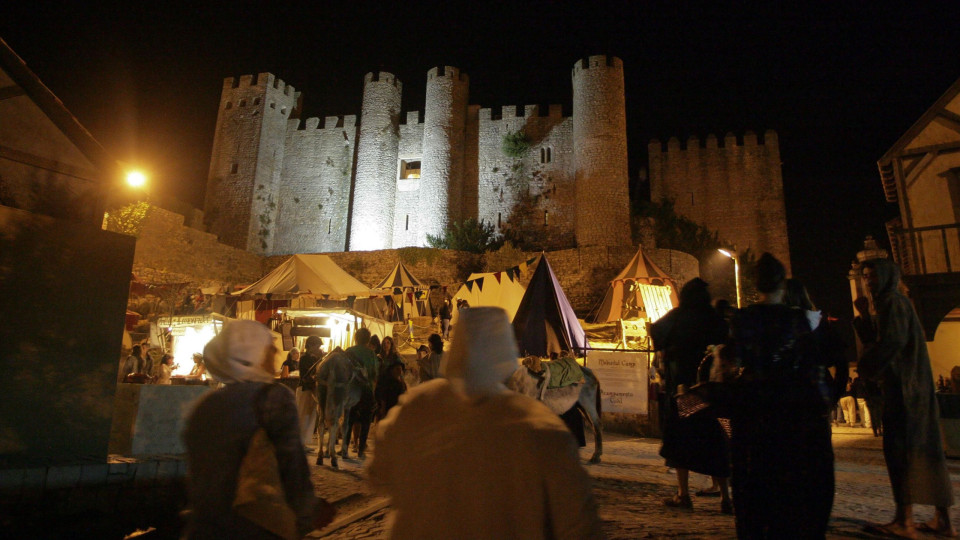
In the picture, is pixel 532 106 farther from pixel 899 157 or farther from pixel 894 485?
pixel 894 485

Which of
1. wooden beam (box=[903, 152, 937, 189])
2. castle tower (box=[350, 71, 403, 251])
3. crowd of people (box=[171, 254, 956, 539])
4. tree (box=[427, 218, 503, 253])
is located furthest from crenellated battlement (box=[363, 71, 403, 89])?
crowd of people (box=[171, 254, 956, 539])

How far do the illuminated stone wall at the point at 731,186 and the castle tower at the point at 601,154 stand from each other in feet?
23.5

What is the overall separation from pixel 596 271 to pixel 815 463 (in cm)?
2120

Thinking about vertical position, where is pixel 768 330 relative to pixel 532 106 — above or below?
below

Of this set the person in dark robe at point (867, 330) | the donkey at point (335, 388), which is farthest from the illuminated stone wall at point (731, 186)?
the person in dark robe at point (867, 330)

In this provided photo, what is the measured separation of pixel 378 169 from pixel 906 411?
31.0 m

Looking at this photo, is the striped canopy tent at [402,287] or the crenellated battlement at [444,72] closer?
the striped canopy tent at [402,287]

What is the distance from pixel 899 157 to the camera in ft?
36.4

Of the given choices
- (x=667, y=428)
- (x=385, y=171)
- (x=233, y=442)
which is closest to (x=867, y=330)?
(x=667, y=428)

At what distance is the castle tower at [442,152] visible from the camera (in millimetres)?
30534

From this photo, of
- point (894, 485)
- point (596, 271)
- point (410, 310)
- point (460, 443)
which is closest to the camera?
point (460, 443)

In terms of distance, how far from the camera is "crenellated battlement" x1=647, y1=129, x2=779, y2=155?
32250 mm

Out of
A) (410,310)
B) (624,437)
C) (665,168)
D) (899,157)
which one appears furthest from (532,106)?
(624,437)

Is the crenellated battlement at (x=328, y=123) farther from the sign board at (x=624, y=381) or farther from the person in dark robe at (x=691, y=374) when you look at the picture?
the person in dark robe at (x=691, y=374)
